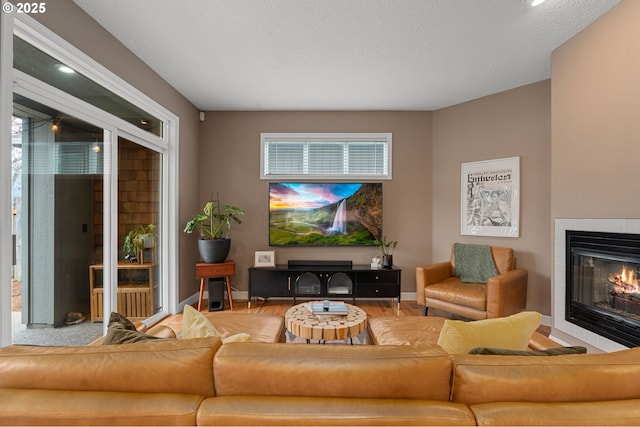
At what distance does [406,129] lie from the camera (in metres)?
4.55

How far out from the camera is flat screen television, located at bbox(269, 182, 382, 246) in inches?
175

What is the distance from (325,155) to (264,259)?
1784 mm

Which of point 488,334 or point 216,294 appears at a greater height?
point 488,334

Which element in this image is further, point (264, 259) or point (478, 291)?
point (264, 259)

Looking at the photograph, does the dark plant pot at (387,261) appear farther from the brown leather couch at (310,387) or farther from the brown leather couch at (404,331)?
the brown leather couch at (310,387)

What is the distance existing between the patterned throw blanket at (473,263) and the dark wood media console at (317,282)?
76 centimetres

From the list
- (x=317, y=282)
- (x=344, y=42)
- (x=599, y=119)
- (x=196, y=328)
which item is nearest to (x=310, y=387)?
(x=196, y=328)

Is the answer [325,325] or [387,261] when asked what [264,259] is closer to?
[387,261]

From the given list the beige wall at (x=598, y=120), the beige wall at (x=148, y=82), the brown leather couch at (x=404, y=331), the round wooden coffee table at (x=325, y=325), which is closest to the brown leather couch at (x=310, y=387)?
the brown leather couch at (x=404, y=331)

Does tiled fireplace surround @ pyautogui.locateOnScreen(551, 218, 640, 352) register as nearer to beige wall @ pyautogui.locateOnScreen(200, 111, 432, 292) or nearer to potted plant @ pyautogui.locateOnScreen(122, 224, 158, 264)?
beige wall @ pyautogui.locateOnScreen(200, 111, 432, 292)

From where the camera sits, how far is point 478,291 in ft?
10.8

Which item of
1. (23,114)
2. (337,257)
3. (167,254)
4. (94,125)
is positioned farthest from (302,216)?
(23,114)

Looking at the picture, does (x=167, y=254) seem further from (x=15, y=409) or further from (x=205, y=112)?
(x=15, y=409)

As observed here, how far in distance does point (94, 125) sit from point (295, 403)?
9.58 ft
